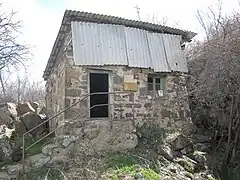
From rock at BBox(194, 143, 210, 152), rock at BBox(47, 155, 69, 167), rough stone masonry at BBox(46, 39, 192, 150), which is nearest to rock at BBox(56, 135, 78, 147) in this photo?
rough stone masonry at BBox(46, 39, 192, 150)

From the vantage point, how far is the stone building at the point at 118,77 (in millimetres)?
8172

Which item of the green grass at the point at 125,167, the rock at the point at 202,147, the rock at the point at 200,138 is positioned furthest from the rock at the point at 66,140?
the rock at the point at 200,138

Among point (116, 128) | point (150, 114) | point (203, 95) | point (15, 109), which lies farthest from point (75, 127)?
point (15, 109)

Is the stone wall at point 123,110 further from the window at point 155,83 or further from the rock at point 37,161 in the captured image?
the rock at point 37,161

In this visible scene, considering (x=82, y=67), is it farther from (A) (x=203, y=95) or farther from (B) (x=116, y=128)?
(A) (x=203, y=95)

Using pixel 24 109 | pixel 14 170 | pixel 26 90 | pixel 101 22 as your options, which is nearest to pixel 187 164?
pixel 14 170

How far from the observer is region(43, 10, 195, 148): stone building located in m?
8.17

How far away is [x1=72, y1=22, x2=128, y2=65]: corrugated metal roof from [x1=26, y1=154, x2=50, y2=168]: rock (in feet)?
8.28

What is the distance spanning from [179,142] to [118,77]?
2459 mm

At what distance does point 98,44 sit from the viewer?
861cm

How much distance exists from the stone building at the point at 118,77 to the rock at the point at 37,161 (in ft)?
3.14

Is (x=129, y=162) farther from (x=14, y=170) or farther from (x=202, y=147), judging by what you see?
(x=202, y=147)

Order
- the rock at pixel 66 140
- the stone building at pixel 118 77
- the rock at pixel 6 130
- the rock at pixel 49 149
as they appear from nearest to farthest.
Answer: the rock at pixel 49 149 < the rock at pixel 66 140 < the stone building at pixel 118 77 < the rock at pixel 6 130

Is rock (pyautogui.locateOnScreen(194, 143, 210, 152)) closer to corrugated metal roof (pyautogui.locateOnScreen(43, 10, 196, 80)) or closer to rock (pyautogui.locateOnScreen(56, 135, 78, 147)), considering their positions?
corrugated metal roof (pyautogui.locateOnScreen(43, 10, 196, 80))
